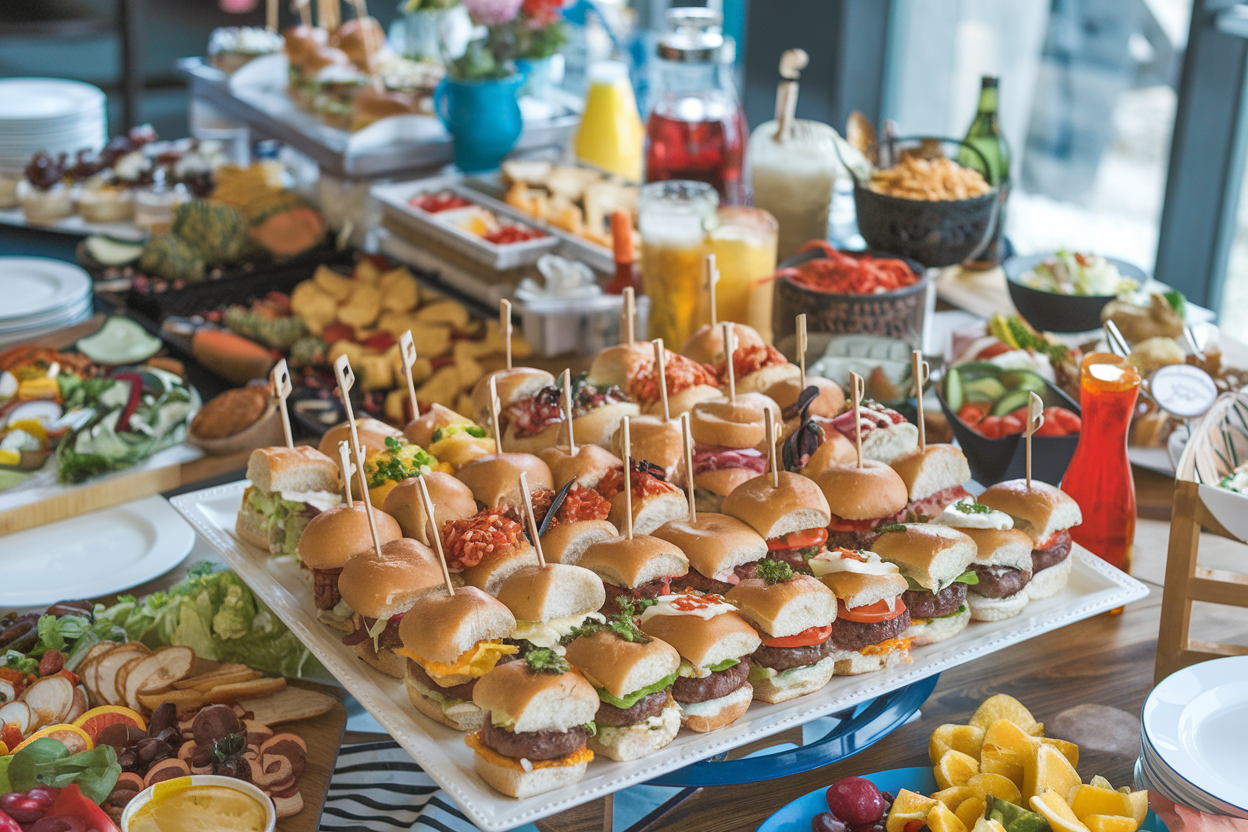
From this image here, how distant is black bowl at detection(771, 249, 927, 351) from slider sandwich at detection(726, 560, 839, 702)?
3.22 ft

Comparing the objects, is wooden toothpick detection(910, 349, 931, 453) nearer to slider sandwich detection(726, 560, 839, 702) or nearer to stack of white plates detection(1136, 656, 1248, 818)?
Answer: slider sandwich detection(726, 560, 839, 702)

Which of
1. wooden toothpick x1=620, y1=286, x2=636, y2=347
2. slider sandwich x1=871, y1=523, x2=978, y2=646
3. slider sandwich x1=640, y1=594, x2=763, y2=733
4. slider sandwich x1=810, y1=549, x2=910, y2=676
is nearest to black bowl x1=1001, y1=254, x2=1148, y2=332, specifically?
wooden toothpick x1=620, y1=286, x2=636, y2=347

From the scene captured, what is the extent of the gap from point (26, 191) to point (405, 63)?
4.88 feet

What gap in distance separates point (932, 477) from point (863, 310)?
2.02 ft

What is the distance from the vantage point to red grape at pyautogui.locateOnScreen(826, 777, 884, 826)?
62.6 inches

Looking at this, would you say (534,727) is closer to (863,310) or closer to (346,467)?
(346,467)

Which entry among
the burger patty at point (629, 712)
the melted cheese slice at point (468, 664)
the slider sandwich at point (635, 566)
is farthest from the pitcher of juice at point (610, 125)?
the burger patty at point (629, 712)

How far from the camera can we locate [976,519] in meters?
1.98

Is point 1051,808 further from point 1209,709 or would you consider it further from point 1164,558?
point 1164,558

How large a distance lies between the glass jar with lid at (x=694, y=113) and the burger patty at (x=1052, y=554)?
167 cm

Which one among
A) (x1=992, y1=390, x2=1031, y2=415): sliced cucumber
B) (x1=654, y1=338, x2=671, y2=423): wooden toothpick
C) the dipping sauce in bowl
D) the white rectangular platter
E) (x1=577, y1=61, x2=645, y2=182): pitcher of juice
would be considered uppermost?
(x1=577, y1=61, x2=645, y2=182): pitcher of juice

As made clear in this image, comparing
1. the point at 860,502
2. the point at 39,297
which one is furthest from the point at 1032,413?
the point at 39,297

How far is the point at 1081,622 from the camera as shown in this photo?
217 centimetres

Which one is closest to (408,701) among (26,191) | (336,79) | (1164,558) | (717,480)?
(717,480)
